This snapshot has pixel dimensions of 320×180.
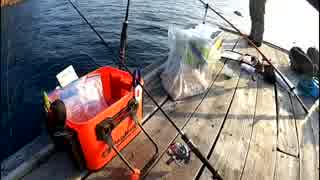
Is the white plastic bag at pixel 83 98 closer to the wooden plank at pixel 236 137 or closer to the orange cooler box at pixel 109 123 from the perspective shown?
the orange cooler box at pixel 109 123

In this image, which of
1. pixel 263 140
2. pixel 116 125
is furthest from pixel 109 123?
pixel 263 140

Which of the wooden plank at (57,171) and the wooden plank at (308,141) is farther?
the wooden plank at (308,141)

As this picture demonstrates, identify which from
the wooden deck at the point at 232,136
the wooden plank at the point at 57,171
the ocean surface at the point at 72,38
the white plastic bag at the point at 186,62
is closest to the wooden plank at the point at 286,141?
the wooden deck at the point at 232,136

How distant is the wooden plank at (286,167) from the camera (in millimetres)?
2766

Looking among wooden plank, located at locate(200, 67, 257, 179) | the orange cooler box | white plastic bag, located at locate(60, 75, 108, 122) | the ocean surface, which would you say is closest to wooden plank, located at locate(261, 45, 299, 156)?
wooden plank, located at locate(200, 67, 257, 179)

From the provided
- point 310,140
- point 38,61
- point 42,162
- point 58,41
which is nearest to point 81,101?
point 42,162

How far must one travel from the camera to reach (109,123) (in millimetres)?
2510

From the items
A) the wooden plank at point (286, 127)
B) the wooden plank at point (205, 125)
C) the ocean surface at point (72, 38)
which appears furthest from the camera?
the ocean surface at point (72, 38)

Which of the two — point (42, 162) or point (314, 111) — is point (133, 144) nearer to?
point (42, 162)

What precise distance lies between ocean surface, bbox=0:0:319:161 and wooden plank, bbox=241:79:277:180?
3.73 feet

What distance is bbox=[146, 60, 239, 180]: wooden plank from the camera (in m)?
2.70

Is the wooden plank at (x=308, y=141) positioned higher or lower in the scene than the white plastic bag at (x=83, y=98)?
lower

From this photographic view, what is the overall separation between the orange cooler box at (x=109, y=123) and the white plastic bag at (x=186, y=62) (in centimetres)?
84

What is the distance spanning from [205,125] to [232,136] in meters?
0.31
